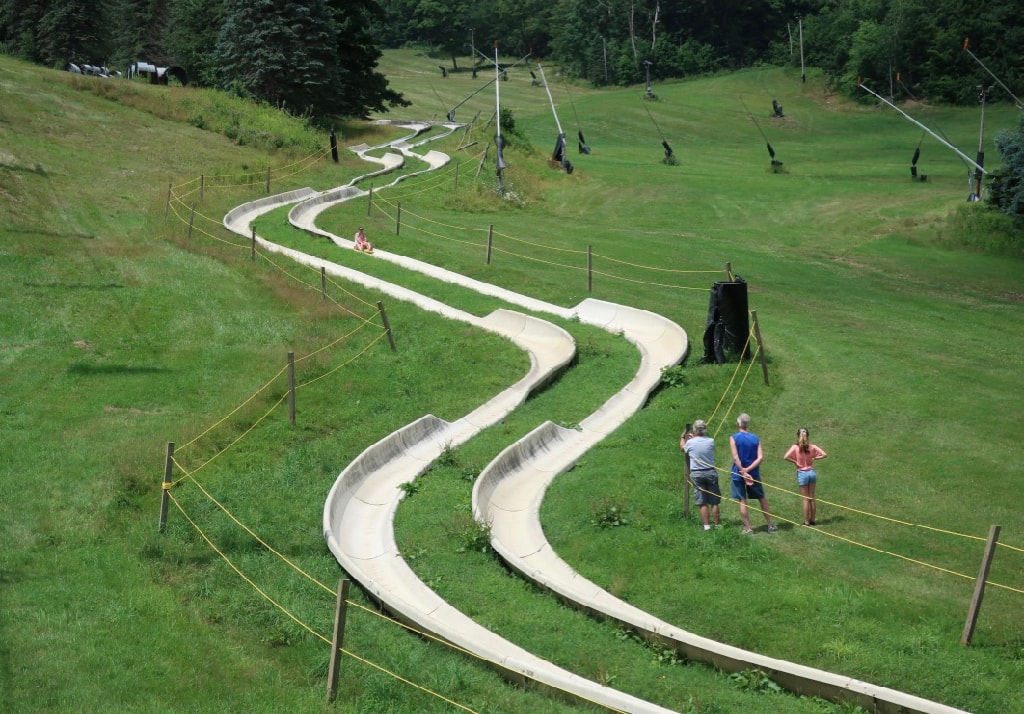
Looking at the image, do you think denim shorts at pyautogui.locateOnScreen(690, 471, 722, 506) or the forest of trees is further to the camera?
the forest of trees

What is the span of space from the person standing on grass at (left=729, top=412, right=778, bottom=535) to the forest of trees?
27.0 m

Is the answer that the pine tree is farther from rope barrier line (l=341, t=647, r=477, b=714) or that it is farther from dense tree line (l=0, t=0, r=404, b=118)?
rope barrier line (l=341, t=647, r=477, b=714)

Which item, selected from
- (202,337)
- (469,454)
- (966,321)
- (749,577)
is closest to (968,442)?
(749,577)

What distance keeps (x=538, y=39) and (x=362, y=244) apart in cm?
12961

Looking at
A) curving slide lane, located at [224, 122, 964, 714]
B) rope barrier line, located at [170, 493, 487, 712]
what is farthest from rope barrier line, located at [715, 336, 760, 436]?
rope barrier line, located at [170, 493, 487, 712]

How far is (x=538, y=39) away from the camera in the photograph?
164 meters

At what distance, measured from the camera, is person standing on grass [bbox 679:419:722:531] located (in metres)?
17.6

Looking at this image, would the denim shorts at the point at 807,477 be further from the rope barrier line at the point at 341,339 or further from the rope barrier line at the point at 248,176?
the rope barrier line at the point at 248,176

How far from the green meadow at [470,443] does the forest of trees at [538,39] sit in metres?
13.8

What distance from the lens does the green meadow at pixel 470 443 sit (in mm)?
13867

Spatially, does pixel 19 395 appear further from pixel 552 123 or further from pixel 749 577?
pixel 552 123

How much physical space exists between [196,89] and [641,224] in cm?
3799

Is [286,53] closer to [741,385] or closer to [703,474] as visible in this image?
[741,385]

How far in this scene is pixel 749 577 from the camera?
52.7ft
